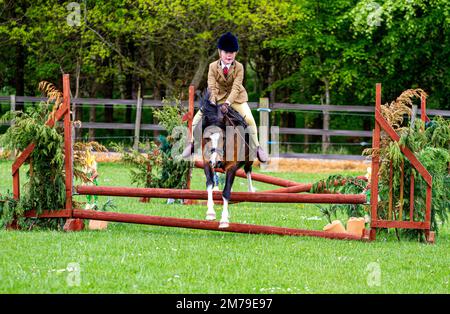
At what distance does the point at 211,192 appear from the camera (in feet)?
41.0

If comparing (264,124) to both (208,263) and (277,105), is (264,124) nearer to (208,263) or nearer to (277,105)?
(277,105)

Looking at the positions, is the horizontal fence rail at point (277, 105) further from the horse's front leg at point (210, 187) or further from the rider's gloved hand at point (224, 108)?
the horse's front leg at point (210, 187)

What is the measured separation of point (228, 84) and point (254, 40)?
22865 mm

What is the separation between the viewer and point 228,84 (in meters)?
13.1

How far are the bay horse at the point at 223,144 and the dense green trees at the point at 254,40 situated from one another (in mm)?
17724

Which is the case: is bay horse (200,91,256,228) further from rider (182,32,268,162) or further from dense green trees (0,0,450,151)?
dense green trees (0,0,450,151)

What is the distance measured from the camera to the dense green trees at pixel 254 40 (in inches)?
1272

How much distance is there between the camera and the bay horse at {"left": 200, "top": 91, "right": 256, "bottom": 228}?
12.5 meters

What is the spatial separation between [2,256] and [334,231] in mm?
4984

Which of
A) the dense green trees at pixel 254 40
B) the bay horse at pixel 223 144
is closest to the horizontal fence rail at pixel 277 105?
the dense green trees at pixel 254 40

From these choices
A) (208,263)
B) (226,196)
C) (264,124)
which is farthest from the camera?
(264,124)

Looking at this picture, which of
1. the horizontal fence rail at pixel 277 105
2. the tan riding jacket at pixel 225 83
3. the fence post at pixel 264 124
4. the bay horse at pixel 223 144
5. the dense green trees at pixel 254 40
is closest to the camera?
the bay horse at pixel 223 144

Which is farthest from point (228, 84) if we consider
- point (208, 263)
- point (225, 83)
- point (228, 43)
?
point (208, 263)
